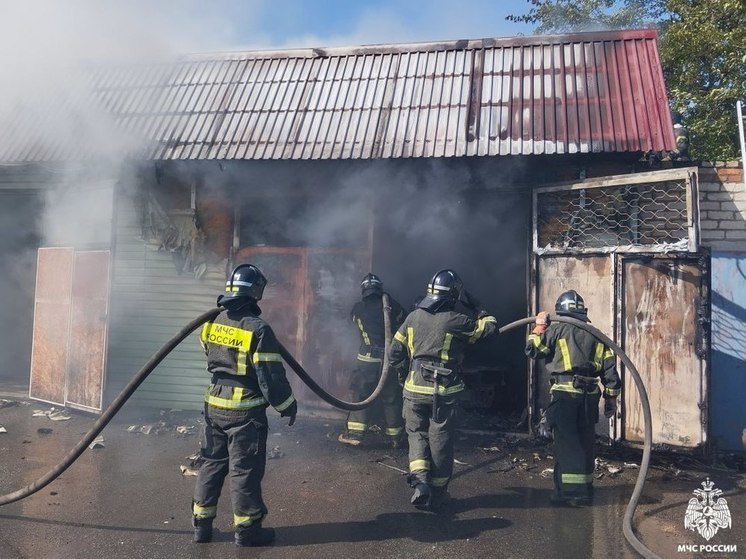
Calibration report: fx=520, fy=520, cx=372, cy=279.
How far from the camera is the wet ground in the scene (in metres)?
3.77

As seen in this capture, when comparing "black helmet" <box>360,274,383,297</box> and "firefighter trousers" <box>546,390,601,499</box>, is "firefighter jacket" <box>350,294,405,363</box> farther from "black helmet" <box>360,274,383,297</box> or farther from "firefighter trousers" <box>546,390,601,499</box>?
"firefighter trousers" <box>546,390,601,499</box>

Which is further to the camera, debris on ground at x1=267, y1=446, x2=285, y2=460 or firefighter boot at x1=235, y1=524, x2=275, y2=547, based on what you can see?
debris on ground at x1=267, y1=446, x2=285, y2=460

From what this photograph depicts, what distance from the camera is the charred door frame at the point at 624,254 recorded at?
5.16 metres

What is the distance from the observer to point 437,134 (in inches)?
250

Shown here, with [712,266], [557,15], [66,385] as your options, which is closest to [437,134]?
[712,266]

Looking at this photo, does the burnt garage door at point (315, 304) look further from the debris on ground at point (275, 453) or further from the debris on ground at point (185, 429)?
the debris on ground at point (185, 429)

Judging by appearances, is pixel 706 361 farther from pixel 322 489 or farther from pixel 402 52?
pixel 402 52

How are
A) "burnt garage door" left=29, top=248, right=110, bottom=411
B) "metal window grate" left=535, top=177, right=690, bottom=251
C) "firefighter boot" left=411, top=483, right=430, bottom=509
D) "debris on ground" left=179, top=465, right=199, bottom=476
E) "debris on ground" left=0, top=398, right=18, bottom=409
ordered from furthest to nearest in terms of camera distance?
1. "debris on ground" left=0, top=398, right=18, bottom=409
2. "burnt garage door" left=29, top=248, right=110, bottom=411
3. "metal window grate" left=535, top=177, right=690, bottom=251
4. "debris on ground" left=179, top=465, right=199, bottom=476
5. "firefighter boot" left=411, top=483, right=430, bottom=509

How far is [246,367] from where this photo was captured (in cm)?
383

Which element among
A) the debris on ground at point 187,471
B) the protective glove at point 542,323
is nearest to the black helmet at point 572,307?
the protective glove at point 542,323

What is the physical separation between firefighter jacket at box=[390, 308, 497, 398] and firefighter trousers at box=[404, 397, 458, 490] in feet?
0.44

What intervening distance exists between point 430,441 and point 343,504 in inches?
37.0

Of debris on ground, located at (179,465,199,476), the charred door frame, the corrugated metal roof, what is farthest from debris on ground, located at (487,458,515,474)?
the corrugated metal roof

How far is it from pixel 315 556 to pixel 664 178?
4721 mm
